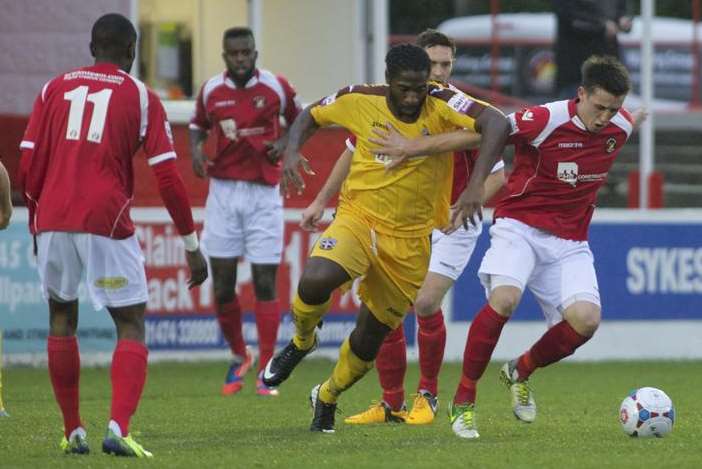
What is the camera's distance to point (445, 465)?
7492 millimetres

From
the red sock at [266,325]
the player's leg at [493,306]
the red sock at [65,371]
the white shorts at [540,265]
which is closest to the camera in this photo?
the red sock at [65,371]

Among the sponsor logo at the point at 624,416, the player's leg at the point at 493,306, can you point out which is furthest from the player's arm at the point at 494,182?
the sponsor logo at the point at 624,416

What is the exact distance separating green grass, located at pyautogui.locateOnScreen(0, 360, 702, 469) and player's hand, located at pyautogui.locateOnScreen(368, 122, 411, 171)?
4.71ft

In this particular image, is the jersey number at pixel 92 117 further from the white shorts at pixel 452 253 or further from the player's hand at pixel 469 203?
the white shorts at pixel 452 253

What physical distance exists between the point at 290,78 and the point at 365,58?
75cm

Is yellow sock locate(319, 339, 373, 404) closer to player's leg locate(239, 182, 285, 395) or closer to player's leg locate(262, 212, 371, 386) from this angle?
player's leg locate(262, 212, 371, 386)

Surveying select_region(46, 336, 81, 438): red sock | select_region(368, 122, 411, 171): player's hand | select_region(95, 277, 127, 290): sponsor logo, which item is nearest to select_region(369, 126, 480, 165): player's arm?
select_region(368, 122, 411, 171): player's hand

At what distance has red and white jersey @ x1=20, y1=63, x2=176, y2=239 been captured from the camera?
24.9 feet

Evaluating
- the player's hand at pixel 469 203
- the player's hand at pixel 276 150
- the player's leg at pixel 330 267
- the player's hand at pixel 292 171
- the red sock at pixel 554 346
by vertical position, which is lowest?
the red sock at pixel 554 346

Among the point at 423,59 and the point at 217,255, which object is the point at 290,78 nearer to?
the point at 217,255

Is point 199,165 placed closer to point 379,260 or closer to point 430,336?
point 430,336

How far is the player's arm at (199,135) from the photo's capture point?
12039 mm

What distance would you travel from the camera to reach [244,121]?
12.1 meters

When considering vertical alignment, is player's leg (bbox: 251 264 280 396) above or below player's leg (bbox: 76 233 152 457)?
below
